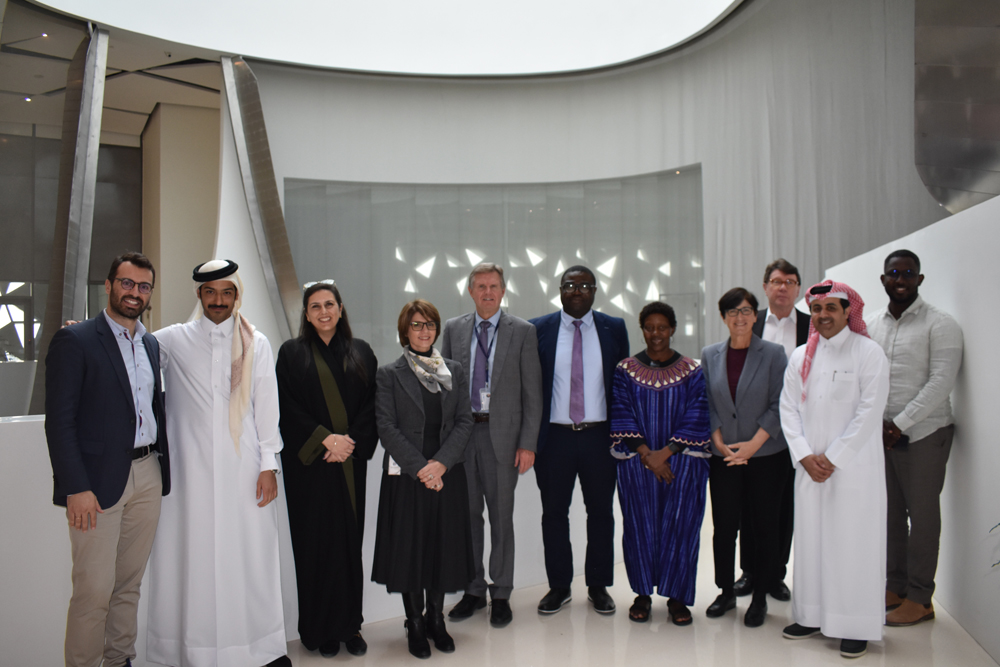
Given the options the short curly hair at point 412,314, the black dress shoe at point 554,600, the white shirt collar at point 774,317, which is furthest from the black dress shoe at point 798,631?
the short curly hair at point 412,314

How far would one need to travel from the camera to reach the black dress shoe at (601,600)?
3.45 meters

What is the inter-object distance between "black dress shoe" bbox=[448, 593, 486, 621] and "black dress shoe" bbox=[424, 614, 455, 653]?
293mm

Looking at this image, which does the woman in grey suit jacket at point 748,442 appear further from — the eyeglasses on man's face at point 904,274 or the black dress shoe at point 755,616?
the eyeglasses on man's face at point 904,274

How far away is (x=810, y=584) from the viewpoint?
3.07m

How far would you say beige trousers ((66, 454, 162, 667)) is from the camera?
2365mm

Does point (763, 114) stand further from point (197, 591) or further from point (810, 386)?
point (197, 591)

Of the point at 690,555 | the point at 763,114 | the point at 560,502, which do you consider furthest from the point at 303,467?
the point at 763,114

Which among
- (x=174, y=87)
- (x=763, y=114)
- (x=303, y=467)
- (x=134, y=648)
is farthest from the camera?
(x=174, y=87)

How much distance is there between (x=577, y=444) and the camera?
11.3 ft

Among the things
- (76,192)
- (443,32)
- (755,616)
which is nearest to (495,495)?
(755,616)

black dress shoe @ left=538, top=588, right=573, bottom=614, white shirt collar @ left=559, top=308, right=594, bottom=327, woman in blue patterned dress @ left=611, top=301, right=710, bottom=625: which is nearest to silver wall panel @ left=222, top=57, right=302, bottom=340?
white shirt collar @ left=559, top=308, right=594, bottom=327

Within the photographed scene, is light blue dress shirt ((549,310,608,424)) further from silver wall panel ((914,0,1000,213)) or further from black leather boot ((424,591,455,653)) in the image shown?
silver wall panel ((914,0,1000,213))

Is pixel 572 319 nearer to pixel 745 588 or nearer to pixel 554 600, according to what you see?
pixel 554 600

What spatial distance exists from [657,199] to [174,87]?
20.7ft
